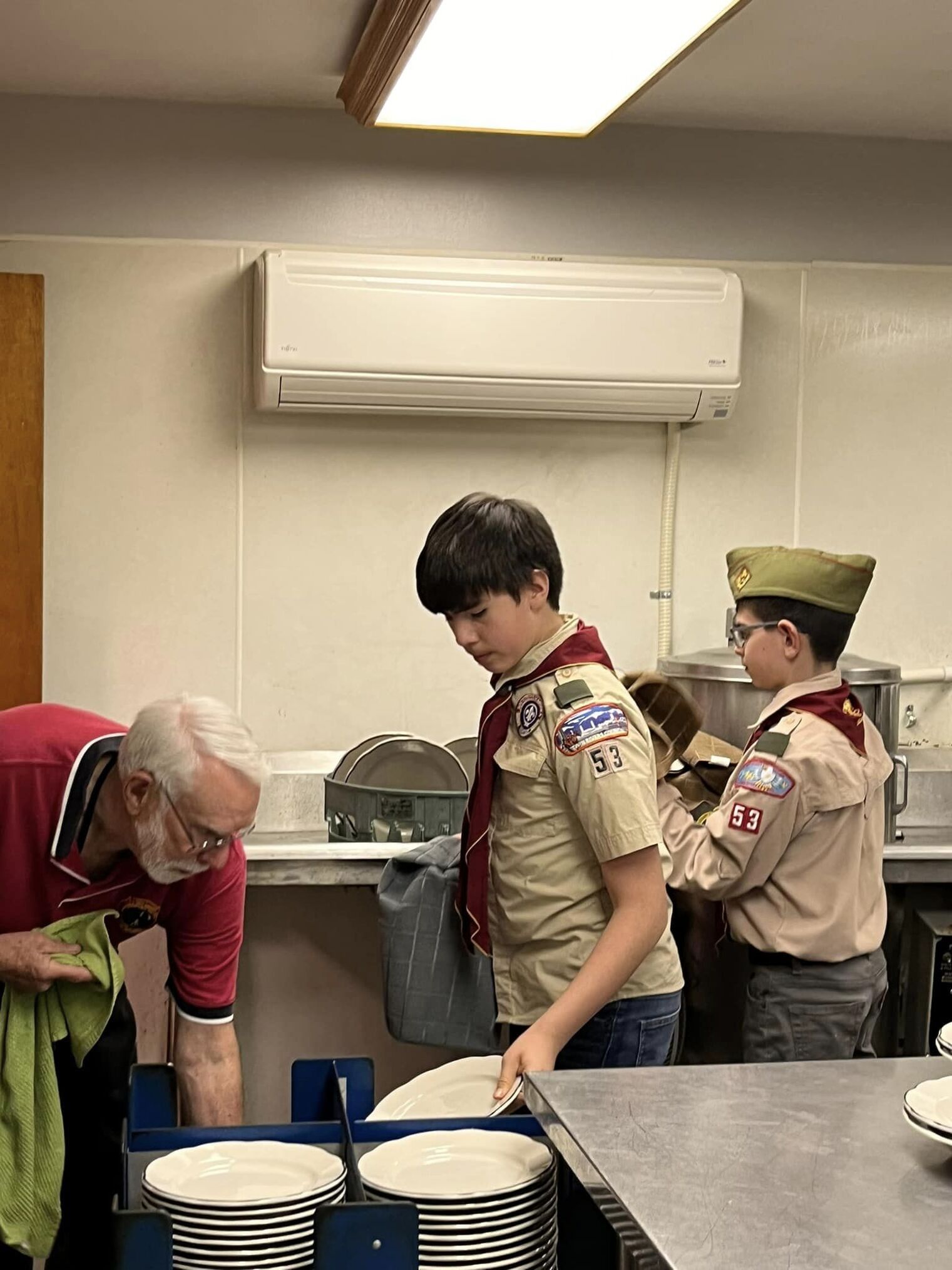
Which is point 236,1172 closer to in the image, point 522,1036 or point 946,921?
point 522,1036

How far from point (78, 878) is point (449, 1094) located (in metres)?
0.56

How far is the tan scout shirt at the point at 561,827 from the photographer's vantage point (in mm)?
1854

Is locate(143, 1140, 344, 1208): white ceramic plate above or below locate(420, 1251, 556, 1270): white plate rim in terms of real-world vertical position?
above

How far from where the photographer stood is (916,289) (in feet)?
13.0

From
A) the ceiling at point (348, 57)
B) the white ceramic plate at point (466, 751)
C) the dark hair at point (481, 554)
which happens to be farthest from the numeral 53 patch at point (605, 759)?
the ceiling at point (348, 57)

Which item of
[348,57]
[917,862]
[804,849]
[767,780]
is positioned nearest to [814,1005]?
[804,849]

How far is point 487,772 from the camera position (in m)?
2.04

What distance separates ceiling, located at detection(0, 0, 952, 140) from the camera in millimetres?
3021

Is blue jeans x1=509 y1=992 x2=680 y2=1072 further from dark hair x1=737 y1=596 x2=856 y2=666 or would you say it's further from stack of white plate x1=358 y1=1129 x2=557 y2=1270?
dark hair x1=737 y1=596 x2=856 y2=666

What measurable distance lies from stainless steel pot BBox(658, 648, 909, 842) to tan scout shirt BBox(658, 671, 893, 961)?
569 millimetres

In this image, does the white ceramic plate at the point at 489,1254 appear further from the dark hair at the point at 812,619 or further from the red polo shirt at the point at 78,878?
the dark hair at the point at 812,619

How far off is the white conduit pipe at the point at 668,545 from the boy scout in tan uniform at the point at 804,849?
1.14 m

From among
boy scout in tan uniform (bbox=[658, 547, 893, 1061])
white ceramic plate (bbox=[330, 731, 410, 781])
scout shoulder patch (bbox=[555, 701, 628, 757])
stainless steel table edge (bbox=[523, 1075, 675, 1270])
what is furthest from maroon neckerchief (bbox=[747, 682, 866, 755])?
stainless steel table edge (bbox=[523, 1075, 675, 1270])

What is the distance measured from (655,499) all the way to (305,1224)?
2.75m
